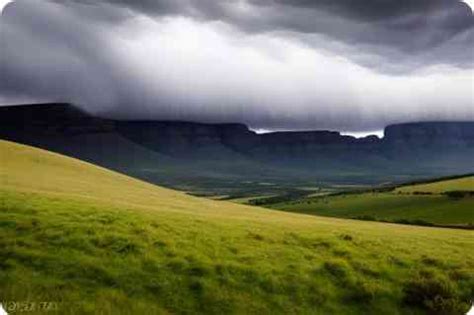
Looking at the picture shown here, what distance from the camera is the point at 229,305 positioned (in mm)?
22219

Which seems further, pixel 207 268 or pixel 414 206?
pixel 414 206

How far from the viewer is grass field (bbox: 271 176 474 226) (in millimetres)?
111625

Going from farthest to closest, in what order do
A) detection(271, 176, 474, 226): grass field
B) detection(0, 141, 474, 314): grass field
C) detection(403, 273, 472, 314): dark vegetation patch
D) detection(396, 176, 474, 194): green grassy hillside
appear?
detection(396, 176, 474, 194): green grassy hillside
detection(271, 176, 474, 226): grass field
detection(403, 273, 472, 314): dark vegetation patch
detection(0, 141, 474, 314): grass field

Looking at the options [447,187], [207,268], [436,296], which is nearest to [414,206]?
[447,187]

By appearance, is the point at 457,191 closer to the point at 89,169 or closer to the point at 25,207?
the point at 89,169

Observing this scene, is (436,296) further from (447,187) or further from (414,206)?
(447,187)

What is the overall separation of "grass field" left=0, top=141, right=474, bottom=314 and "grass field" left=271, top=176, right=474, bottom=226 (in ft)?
242

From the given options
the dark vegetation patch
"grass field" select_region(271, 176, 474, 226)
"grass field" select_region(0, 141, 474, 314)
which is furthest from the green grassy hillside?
the dark vegetation patch

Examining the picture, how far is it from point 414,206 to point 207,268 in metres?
115

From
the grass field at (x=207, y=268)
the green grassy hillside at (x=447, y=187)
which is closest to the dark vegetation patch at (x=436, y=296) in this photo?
the grass field at (x=207, y=268)

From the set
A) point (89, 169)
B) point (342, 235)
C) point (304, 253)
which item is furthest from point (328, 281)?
point (89, 169)

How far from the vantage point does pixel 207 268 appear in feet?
81.4

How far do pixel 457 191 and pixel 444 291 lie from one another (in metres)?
126

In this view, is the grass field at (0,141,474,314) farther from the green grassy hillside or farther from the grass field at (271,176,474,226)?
the green grassy hillside
